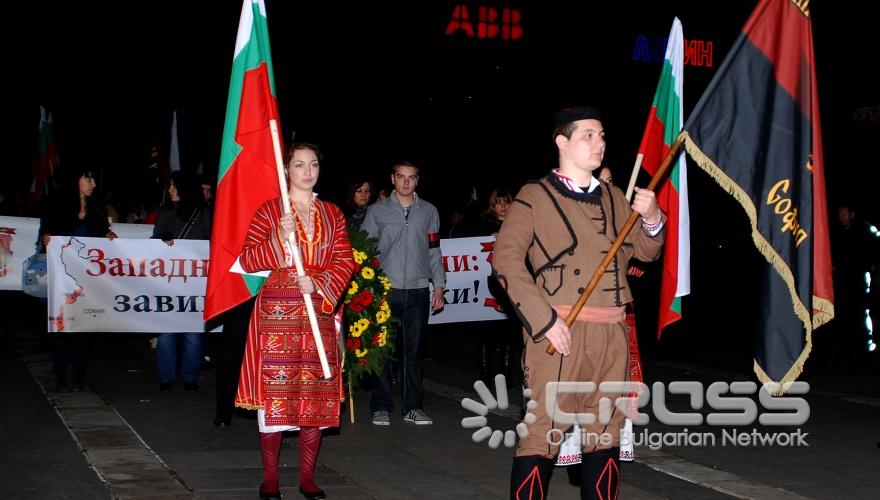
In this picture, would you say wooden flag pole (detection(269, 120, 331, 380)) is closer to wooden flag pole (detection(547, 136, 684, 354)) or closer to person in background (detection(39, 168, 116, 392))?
wooden flag pole (detection(547, 136, 684, 354))

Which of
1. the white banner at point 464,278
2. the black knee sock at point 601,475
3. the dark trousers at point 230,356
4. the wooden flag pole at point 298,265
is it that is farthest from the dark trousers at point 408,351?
the black knee sock at point 601,475

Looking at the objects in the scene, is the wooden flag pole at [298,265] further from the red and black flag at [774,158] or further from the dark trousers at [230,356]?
the dark trousers at [230,356]

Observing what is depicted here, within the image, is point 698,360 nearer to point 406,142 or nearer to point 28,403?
point 28,403

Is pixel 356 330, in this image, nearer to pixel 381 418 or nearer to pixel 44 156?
pixel 381 418

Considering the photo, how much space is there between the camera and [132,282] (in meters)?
11.5

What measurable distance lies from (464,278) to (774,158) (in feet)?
23.8

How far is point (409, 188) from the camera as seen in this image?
954 centimetres

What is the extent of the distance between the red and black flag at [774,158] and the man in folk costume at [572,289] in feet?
1.83

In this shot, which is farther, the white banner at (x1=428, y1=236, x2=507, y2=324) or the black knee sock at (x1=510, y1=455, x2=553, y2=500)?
the white banner at (x1=428, y1=236, x2=507, y2=324)

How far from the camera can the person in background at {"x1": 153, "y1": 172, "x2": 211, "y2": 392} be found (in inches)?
431

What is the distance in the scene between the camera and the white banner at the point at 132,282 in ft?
36.6

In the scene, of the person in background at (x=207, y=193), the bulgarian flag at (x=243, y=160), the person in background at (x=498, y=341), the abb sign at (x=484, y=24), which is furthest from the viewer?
the abb sign at (x=484, y=24)

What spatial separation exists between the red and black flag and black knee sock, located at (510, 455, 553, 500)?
4.07 feet

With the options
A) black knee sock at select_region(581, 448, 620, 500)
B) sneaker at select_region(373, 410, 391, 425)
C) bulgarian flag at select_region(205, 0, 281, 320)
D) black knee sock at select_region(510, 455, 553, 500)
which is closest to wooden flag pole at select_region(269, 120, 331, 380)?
bulgarian flag at select_region(205, 0, 281, 320)
